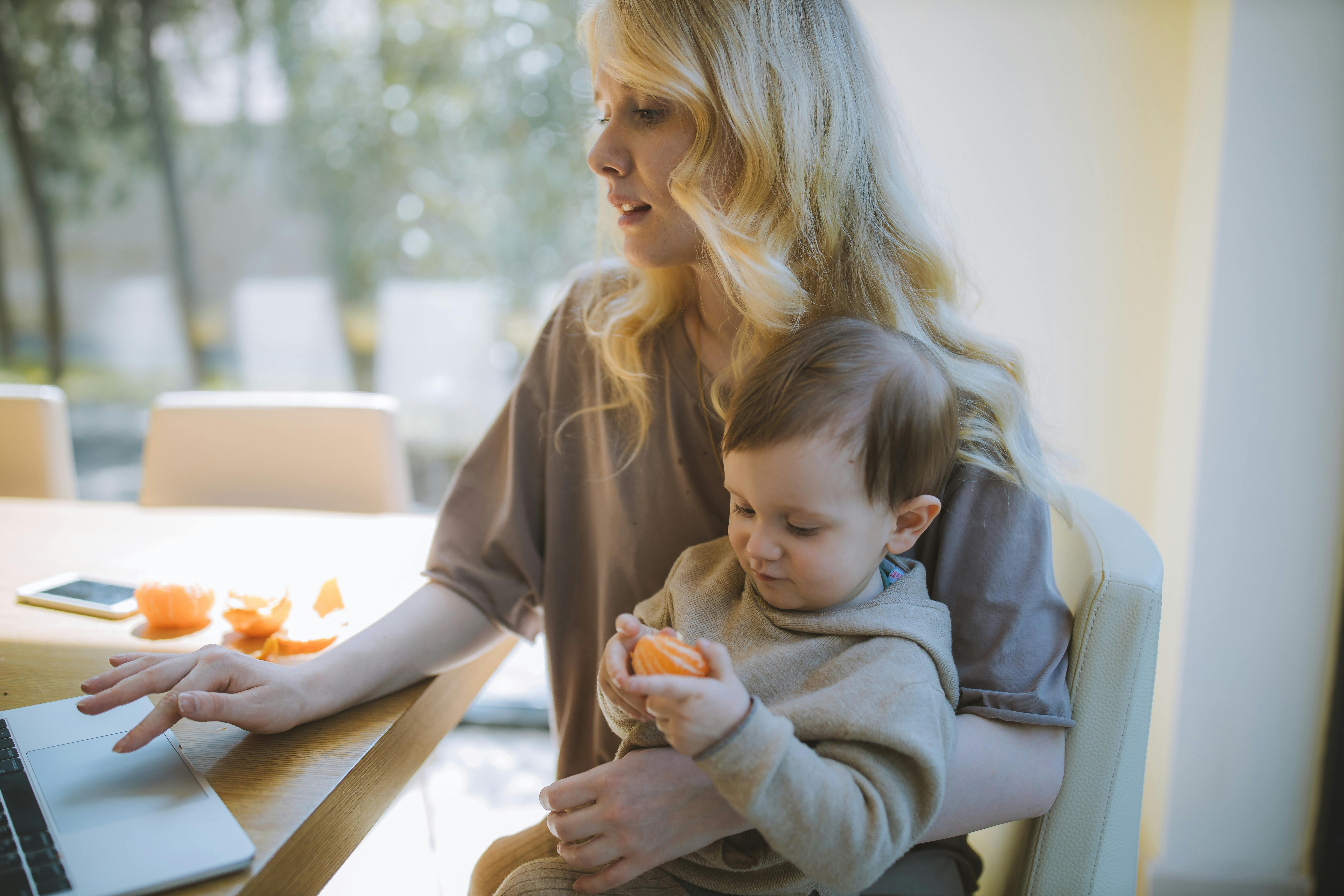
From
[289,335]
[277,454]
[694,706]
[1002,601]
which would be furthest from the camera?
[289,335]

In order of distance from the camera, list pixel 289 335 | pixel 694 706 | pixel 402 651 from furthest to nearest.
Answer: pixel 289 335 → pixel 402 651 → pixel 694 706

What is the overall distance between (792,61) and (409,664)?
0.78 meters

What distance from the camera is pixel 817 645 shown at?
2.58ft

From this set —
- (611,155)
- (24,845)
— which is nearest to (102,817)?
(24,845)

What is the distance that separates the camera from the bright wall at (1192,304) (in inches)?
57.7

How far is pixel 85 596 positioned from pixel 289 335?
142 cm

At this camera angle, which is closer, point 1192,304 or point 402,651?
point 402,651

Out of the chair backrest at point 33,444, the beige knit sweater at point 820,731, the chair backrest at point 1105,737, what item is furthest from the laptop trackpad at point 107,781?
the chair backrest at point 33,444

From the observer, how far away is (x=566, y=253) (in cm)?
230

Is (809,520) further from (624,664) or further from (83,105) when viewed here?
(83,105)

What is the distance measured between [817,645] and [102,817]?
Result: 61 centimetres

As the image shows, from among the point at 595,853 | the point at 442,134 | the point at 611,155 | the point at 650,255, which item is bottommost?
the point at 595,853

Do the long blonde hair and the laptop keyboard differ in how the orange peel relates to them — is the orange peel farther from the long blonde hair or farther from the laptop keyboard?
the long blonde hair

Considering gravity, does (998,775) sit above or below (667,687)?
below
